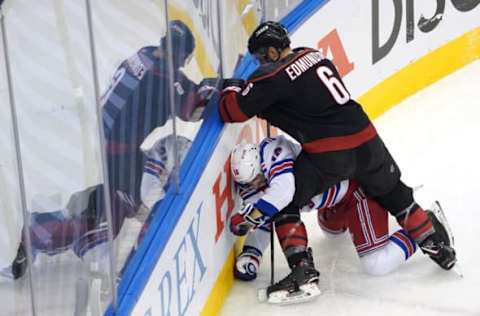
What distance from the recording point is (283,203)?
8.47 feet

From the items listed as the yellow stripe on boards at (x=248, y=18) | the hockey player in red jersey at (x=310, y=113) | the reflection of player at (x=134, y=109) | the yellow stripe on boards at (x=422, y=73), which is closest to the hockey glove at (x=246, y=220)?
the hockey player in red jersey at (x=310, y=113)

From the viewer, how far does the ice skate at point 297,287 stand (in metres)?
2.59

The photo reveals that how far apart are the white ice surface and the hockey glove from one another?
0.22 meters

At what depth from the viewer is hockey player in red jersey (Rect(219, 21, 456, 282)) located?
8.39ft

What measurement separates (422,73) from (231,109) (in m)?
2.25

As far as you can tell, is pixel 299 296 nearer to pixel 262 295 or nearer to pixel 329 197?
pixel 262 295

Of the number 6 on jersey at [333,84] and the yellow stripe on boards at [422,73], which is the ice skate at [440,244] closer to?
the number 6 on jersey at [333,84]

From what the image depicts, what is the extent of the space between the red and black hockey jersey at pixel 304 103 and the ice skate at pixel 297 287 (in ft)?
1.24

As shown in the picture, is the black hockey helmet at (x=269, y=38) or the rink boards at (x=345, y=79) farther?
the black hockey helmet at (x=269, y=38)

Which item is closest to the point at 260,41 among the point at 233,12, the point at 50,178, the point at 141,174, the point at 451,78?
the point at 233,12

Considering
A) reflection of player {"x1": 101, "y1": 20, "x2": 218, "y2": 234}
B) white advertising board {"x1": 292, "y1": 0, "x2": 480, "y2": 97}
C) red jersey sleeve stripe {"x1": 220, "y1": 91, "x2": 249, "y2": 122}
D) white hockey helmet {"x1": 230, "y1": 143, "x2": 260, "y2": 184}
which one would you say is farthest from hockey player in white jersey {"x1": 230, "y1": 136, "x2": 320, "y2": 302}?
white advertising board {"x1": 292, "y1": 0, "x2": 480, "y2": 97}

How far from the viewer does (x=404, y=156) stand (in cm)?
377

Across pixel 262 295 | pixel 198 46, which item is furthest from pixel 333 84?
pixel 262 295

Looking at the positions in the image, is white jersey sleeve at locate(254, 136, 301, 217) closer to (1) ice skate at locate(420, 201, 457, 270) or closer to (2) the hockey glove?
(2) the hockey glove
